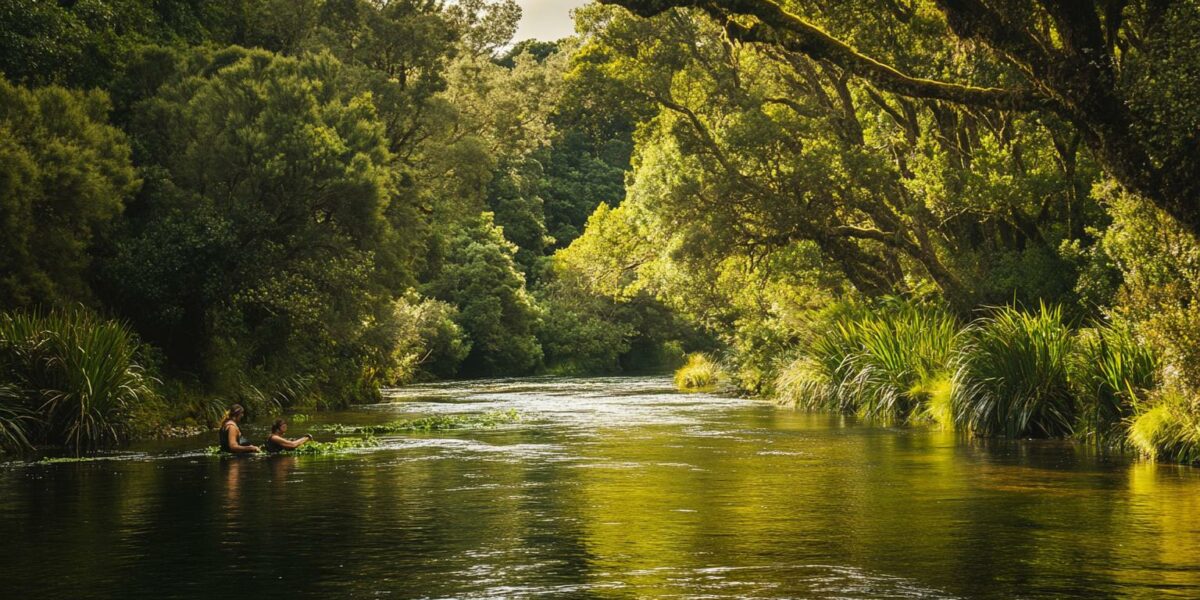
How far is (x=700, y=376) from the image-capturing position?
6006 centimetres

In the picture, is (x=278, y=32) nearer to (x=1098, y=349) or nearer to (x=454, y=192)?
(x=454, y=192)

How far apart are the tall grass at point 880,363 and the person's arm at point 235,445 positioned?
14249 millimetres

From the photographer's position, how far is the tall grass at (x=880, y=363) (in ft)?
104

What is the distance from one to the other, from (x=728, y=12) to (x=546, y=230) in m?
72.8

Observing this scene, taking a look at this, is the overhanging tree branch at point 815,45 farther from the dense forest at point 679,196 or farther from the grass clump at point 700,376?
the grass clump at point 700,376

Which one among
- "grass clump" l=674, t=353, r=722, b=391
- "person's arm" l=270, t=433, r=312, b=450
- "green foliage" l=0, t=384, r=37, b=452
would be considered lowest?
"person's arm" l=270, t=433, r=312, b=450

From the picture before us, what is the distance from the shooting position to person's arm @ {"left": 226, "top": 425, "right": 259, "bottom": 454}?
946 inches

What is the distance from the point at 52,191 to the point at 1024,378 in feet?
70.3

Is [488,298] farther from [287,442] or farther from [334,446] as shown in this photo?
[287,442]

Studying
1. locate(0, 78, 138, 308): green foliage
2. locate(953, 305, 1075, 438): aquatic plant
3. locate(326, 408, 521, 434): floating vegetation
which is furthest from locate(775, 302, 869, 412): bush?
locate(0, 78, 138, 308): green foliage

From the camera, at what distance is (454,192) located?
168ft

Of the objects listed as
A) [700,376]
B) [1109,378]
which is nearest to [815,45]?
[1109,378]

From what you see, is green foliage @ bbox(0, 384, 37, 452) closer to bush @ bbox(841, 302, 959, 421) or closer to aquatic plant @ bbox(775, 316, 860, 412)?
bush @ bbox(841, 302, 959, 421)

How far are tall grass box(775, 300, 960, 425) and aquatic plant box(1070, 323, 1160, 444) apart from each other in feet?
15.2
